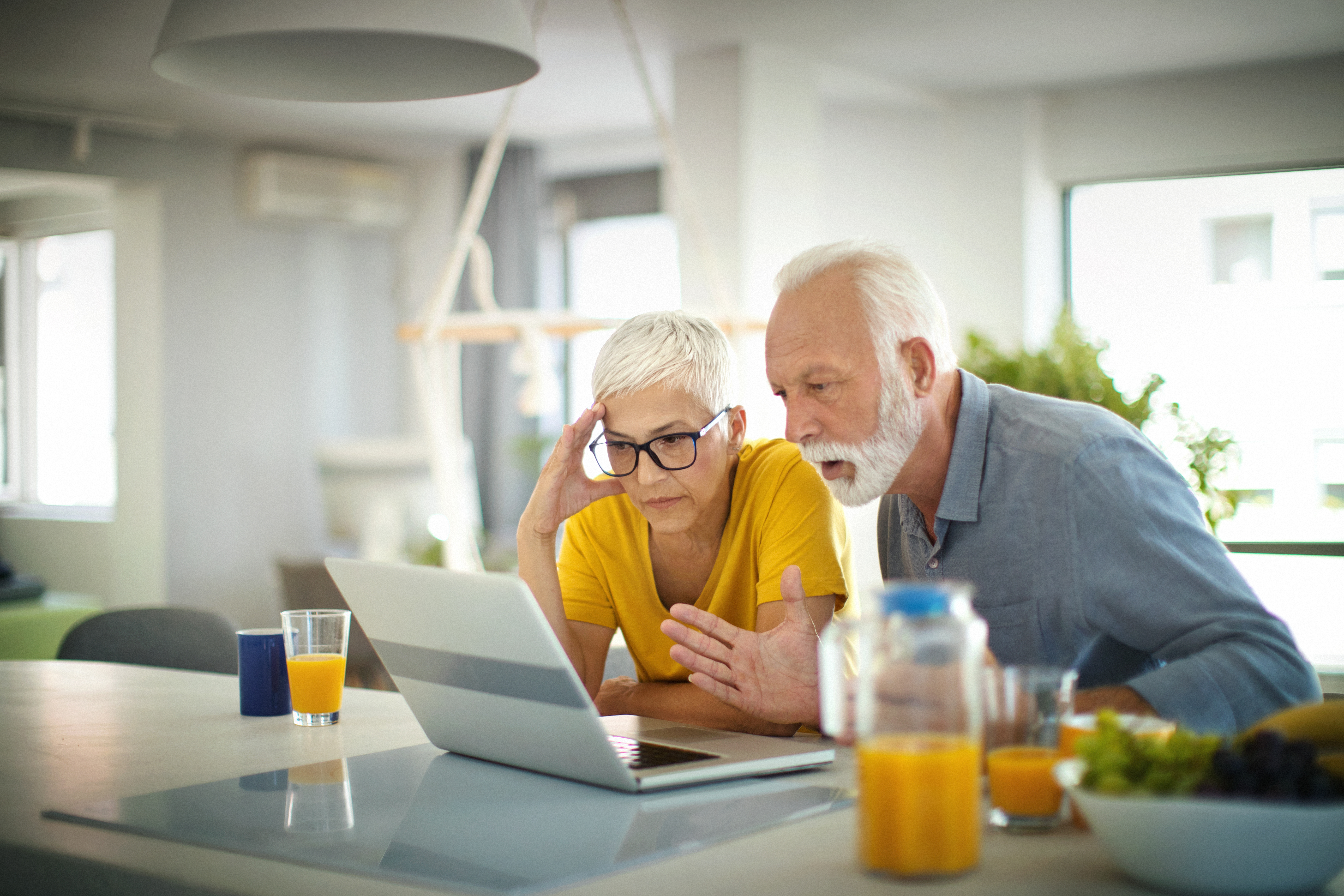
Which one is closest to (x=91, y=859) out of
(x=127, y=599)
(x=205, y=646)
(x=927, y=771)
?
(x=927, y=771)

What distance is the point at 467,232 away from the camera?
4.06 meters

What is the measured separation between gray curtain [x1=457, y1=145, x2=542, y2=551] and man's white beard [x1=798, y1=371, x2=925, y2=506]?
5.45 metres

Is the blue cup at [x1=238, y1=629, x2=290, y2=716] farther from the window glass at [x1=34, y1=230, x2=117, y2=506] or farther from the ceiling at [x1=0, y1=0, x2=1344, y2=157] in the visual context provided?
the window glass at [x1=34, y1=230, x2=117, y2=506]

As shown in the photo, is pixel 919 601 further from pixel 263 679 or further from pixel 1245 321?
pixel 1245 321

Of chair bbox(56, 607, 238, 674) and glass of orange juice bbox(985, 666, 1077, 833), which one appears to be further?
chair bbox(56, 607, 238, 674)

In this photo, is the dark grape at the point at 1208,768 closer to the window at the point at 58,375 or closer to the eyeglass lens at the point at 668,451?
the eyeglass lens at the point at 668,451

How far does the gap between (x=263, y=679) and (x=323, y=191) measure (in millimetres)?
5802

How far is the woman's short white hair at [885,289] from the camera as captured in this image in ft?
5.68

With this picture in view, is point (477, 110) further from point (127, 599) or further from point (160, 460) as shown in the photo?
point (127, 599)

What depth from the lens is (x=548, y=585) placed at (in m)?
2.03

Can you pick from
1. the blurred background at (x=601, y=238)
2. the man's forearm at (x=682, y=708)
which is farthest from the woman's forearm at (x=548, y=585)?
the blurred background at (x=601, y=238)

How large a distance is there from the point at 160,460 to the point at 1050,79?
16.6 ft

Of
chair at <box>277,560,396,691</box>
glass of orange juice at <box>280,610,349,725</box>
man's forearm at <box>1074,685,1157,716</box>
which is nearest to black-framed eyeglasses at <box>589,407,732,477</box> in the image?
glass of orange juice at <box>280,610,349,725</box>

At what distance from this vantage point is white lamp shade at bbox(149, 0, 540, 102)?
5.35 ft
